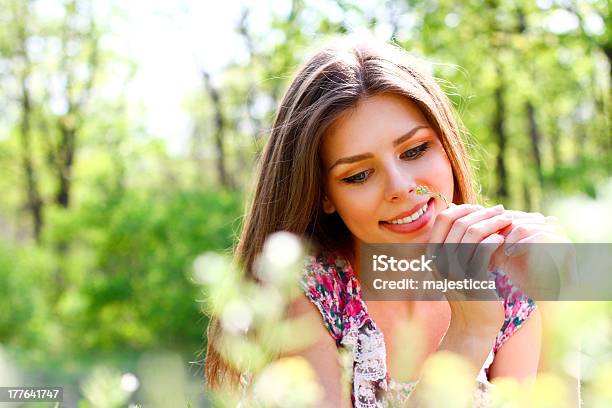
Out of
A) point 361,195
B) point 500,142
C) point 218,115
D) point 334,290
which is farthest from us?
point 218,115

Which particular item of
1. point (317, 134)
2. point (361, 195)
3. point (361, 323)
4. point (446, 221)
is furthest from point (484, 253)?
point (361, 323)

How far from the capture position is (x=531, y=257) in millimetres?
1268

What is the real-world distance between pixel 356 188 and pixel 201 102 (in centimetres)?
2800

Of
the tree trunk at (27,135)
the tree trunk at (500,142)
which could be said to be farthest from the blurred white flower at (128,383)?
the tree trunk at (27,135)

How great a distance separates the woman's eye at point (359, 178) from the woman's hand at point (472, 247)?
0.52 metres

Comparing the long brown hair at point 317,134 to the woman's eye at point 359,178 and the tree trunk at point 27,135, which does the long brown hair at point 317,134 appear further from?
the tree trunk at point 27,135

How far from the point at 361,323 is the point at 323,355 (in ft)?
1.17

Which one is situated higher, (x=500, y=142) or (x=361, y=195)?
(x=361, y=195)

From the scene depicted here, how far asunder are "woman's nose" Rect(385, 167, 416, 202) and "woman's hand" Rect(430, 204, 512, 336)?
0.39 m

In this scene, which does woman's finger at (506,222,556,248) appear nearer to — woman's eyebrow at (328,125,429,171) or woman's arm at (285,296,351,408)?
woman's arm at (285,296,351,408)

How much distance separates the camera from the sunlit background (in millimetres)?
691

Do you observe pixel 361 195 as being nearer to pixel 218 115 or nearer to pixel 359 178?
pixel 359 178

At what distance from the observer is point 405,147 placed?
1933mm

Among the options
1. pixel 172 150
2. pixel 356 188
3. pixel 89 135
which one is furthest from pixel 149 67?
pixel 356 188
